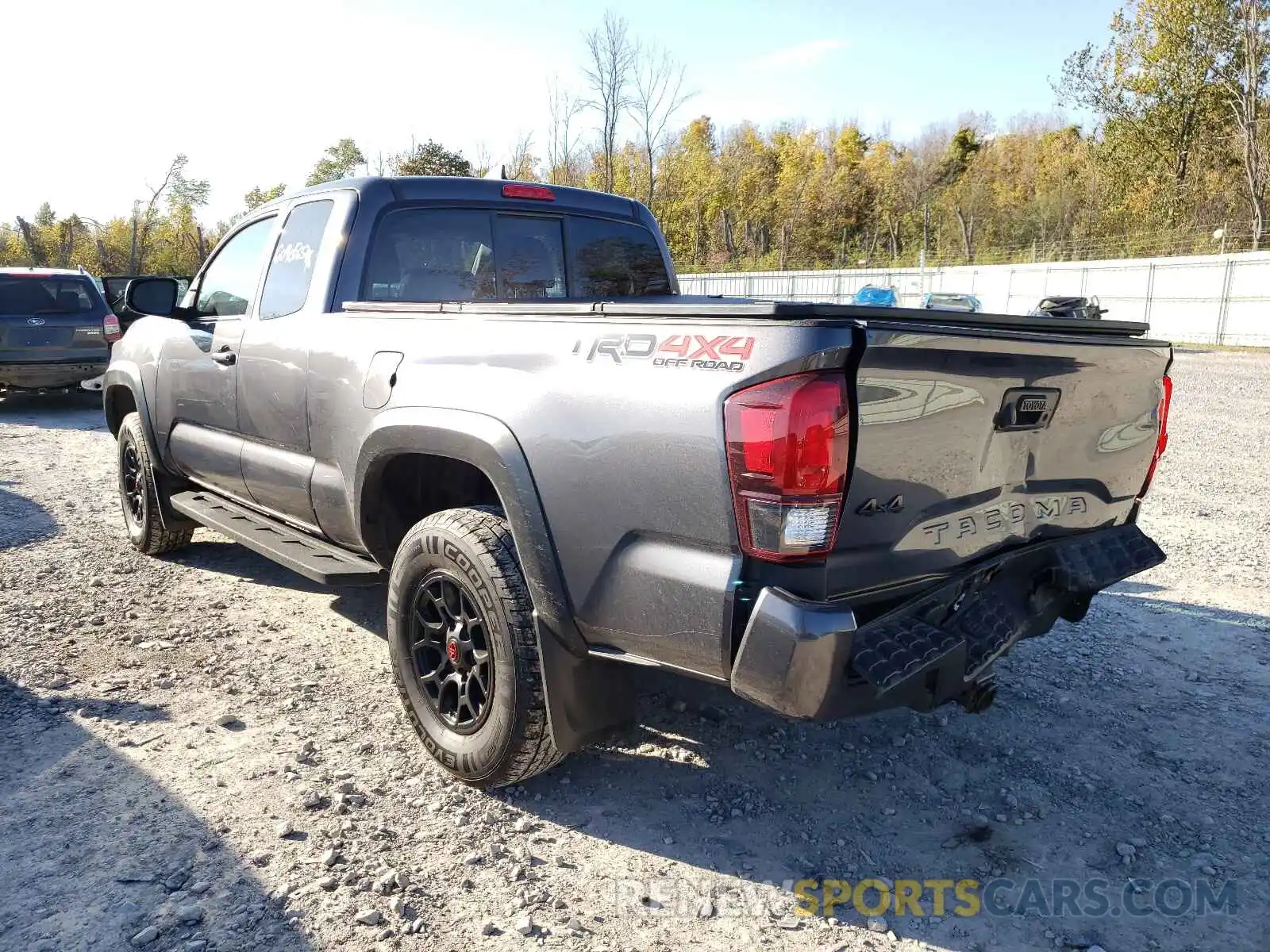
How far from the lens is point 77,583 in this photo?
5.08 meters

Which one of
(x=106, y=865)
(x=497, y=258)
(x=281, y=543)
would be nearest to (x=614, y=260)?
(x=497, y=258)

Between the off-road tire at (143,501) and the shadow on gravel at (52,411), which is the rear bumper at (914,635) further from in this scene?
the shadow on gravel at (52,411)

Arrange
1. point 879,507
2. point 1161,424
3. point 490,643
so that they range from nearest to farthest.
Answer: point 879,507 → point 490,643 → point 1161,424

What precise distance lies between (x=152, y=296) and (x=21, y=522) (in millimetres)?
2643

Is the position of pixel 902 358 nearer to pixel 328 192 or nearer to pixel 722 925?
pixel 722 925

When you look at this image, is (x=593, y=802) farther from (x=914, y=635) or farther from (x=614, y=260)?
(x=614, y=260)

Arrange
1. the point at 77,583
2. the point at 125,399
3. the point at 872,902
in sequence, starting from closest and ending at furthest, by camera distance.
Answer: the point at 872,902 < the point at 77,583 < the point at 125,399

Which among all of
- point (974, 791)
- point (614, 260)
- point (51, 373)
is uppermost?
point (614, 260)

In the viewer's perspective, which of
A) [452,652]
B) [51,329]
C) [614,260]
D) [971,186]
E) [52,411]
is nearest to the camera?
[452,652]

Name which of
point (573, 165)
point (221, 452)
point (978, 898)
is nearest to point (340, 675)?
point (221, 452)

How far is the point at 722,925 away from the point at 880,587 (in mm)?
1017

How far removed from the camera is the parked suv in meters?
10.9

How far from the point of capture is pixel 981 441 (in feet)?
8.27

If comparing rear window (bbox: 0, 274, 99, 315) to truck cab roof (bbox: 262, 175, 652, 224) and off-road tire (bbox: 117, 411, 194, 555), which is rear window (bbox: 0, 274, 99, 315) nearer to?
off-road tire (bbox: 117, 411, 194, 555)
